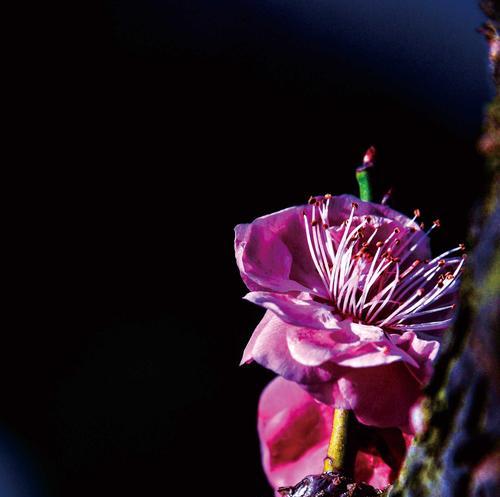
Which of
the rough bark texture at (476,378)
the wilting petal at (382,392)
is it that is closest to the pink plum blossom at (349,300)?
the wilting petal at (382,392)

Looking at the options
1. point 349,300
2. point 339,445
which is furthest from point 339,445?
point 349,300

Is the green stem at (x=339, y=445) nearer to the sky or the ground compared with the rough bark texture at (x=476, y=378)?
nearer to the ground

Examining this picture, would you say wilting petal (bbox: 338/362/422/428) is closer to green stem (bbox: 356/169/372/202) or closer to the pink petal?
the pink petal

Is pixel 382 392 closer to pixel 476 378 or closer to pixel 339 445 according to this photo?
pixel 339 445

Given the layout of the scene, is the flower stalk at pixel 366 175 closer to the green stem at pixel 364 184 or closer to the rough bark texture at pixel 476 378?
the green stem at pixel 364 184

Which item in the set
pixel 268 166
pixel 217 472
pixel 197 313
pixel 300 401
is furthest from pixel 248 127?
pixel 300 401

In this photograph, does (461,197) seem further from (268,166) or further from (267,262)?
(267,262)

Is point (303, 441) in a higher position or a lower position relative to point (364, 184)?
lower

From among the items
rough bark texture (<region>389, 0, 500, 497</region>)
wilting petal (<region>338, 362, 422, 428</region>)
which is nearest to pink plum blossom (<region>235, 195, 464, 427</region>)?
wilting petal (<region>338, 362, 422, 428</region>)
